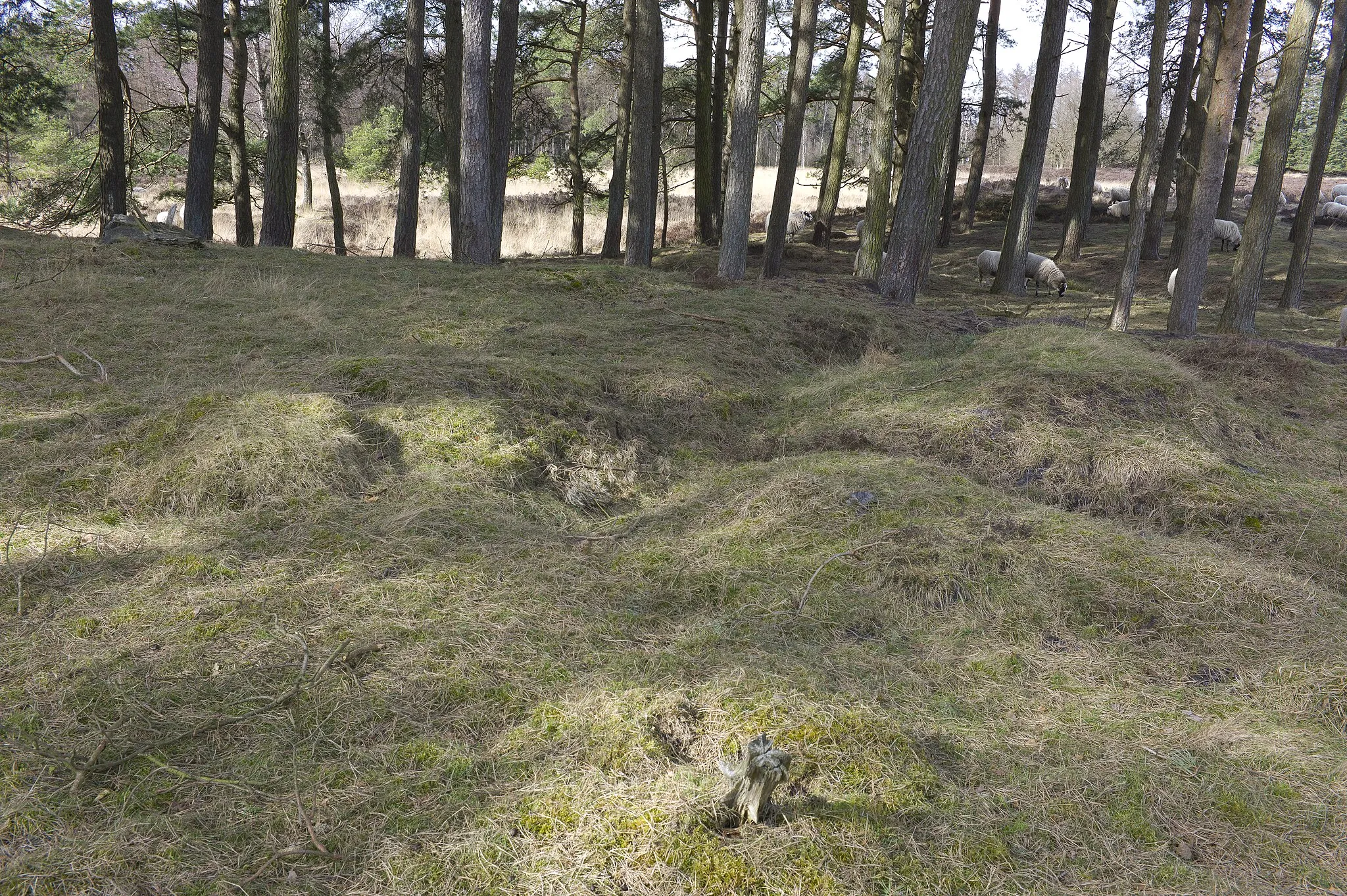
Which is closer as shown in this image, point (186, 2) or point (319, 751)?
point (319, 751)

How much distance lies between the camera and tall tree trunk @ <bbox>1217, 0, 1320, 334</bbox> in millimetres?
9758

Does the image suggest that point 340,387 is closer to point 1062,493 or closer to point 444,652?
point 444,652

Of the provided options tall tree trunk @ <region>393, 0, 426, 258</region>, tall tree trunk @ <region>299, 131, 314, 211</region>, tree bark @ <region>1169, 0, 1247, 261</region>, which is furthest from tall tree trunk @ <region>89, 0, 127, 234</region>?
tree bark @ <region>1169, 0, 1247, 261</region>

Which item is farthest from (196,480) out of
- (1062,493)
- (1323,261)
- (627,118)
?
(1323,261)

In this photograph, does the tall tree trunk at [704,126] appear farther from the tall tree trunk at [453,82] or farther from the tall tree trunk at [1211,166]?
the tall tree trunk at [1211,166]

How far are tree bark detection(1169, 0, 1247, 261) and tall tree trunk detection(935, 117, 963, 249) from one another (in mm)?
4770

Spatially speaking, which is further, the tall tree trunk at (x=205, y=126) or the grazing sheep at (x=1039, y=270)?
the grazing sheep at (x=1039, y=270)

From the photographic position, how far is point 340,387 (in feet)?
17.5

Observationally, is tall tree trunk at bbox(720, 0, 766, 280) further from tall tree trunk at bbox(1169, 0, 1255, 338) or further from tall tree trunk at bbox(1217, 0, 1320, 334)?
tall tree trunk at bbox(1217, 0, 1320, 334)

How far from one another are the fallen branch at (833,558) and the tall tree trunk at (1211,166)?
24.8 ft

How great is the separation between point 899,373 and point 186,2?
65.7 ft

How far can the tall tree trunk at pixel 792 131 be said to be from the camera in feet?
41.1

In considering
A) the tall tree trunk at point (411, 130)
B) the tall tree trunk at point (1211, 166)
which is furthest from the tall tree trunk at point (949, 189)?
the tall tree trunk at point (411, 130)

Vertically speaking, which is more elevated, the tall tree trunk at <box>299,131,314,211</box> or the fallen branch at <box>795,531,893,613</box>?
the tall tree trunk at <box>299,131,314,211</box>
